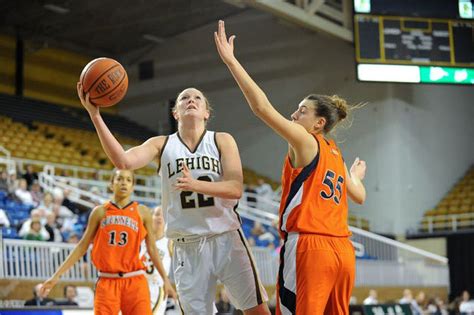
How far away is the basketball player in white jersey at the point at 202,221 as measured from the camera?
4.86 m

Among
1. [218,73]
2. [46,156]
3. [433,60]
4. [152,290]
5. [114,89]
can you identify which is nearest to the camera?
[114,89]

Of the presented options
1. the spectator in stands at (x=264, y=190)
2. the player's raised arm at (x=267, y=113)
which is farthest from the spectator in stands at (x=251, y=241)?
the player's raised arm at (x=267, y=113)

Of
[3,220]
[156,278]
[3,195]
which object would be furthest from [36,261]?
[156,278]

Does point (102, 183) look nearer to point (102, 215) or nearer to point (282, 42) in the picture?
point (282, 42)

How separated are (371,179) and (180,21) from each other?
666cm

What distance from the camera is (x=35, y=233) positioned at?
12.4 m

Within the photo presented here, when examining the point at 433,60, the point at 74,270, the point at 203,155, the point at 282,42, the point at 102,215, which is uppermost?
the point at 282,42

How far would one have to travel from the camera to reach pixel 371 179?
797 inches

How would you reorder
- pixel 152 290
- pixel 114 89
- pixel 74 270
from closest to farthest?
pixel 114 89 → pixel 152 290 → pixel 74 270

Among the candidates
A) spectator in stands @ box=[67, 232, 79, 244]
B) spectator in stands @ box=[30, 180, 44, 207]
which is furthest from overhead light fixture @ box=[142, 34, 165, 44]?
spectator in stands @ box=[67, 232, 79, 244]

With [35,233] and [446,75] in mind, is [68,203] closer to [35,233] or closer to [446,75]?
[35,233]

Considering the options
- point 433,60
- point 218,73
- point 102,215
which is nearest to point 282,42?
point 218,73

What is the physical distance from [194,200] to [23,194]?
33.0 feet

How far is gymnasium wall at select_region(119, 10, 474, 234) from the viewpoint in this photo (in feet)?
65.8
